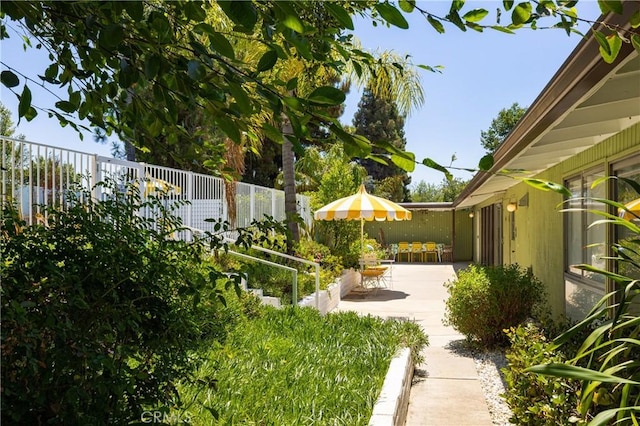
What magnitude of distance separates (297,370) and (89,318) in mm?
2570

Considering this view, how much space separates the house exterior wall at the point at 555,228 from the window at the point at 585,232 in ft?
0.40

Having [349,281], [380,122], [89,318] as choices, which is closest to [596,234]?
[89,318]

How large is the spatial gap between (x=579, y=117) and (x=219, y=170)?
3248 millimetres

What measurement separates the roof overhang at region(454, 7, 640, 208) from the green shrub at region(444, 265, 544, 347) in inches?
74.2

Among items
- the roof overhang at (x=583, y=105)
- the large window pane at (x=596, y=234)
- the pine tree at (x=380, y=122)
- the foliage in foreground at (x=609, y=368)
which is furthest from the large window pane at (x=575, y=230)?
the pine tree at (x=380, y=122)

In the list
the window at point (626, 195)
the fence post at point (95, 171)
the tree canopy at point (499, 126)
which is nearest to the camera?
the window at point (626, 195)

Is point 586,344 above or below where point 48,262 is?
below

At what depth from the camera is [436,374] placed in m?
5.98

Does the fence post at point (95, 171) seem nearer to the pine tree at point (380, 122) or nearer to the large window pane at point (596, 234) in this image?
the large window pane at point (596, 234)

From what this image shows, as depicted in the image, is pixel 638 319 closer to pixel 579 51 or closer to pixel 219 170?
pixel 579 51

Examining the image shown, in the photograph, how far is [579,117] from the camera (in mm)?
4113

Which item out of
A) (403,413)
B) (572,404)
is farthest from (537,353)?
(403,413)

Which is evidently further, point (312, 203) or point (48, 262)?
point (312, 203)

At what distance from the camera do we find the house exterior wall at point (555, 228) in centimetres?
515
